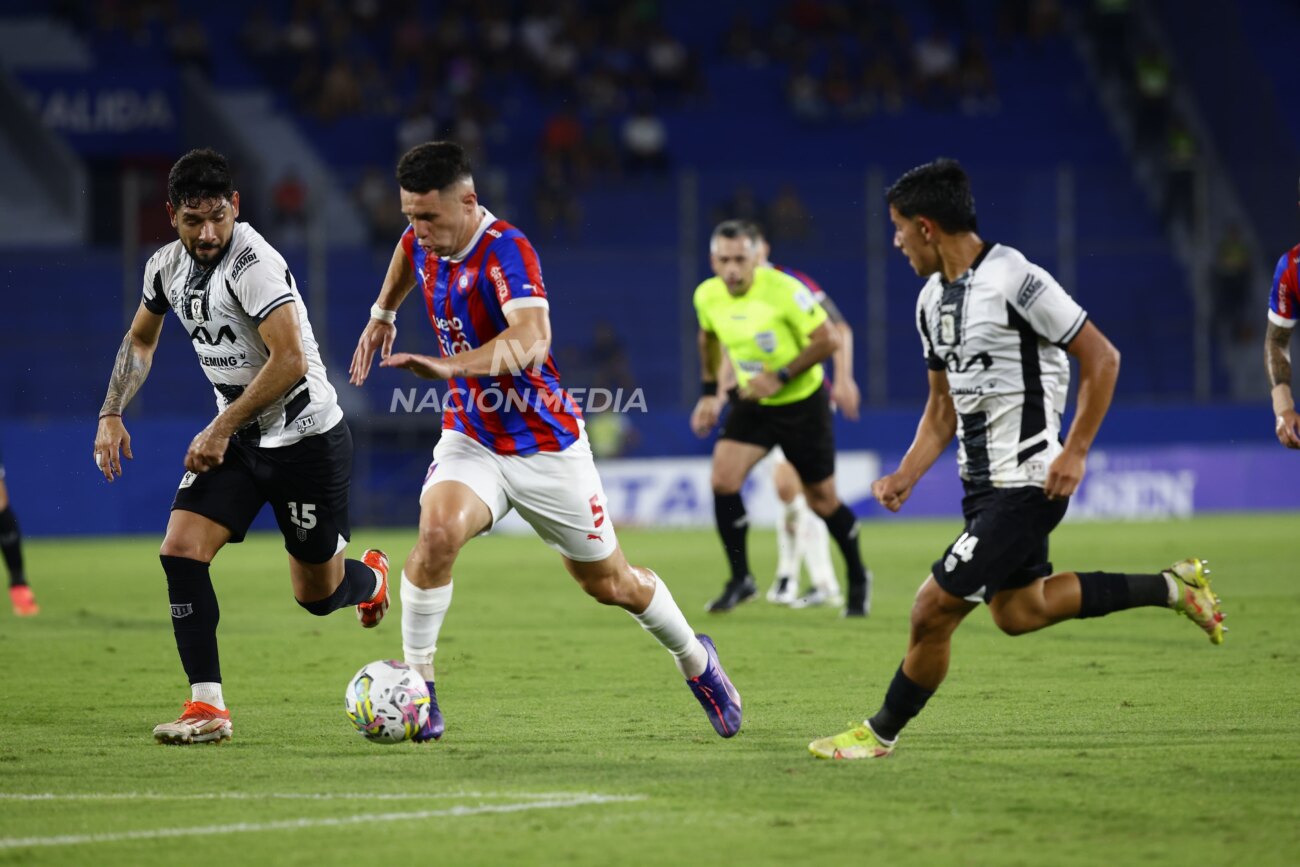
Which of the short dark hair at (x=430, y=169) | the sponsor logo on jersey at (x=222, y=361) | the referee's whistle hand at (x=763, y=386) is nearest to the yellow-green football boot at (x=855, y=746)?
the short dark hair at (x=430, y=169)

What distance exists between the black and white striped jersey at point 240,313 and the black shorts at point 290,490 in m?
0.07

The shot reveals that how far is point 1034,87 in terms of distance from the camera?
108 feet

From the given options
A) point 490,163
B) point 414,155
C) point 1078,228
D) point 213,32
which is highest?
point 213,32

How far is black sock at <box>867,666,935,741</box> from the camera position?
6488 mm

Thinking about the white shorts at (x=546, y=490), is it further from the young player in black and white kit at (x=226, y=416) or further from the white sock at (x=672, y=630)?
the young player in black and white kit at (x=226, y=416)

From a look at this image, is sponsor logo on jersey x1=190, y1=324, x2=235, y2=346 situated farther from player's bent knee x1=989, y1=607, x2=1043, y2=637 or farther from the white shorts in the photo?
player's bent knee x1=989, y1=607, x2=1043, y2=637

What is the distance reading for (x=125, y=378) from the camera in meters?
7.92

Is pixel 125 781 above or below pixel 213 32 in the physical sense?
below

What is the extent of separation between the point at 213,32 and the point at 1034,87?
49.4 ft

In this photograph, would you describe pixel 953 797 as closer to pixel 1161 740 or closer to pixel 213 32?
pixel 1161 740

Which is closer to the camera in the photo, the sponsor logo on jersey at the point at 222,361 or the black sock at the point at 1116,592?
the black sock at the point at 1116,592

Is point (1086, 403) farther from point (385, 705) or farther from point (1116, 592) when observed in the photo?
point (385, 705)

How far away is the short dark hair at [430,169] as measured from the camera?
22.9ft

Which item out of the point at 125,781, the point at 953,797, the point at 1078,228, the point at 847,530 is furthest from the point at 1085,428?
the point at 1078,228
